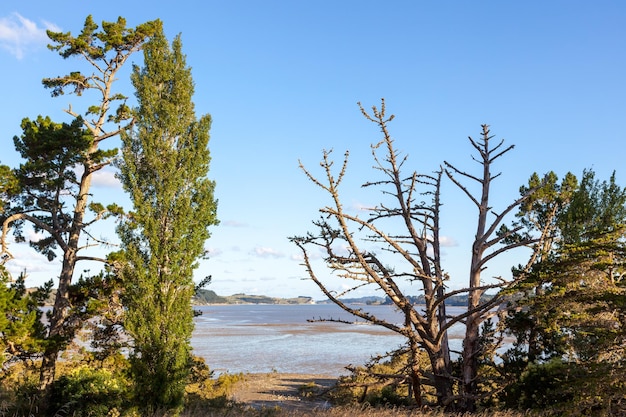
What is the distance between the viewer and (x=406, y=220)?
1244cm

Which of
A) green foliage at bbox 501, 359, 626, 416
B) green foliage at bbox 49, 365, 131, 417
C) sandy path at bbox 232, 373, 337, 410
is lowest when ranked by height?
sandy path at bbox 232, 373, 337, 410

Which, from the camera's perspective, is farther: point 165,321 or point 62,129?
point 62,129

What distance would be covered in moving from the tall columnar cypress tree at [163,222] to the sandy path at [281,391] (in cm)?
791

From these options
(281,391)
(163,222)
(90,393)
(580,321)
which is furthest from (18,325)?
(580,321)

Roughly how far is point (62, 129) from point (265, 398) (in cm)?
1544

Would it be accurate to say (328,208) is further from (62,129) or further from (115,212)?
(62,129)

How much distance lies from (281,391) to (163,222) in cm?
1445

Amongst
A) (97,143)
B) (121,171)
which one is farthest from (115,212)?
(97,143)

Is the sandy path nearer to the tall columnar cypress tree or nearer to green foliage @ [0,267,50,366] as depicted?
the tall columnar cypress tree

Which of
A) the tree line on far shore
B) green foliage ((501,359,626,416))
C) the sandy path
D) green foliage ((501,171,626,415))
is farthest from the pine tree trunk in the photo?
green foliage ((501,359,626,416))

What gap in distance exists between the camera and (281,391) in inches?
1066

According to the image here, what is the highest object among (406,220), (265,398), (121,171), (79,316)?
(121,171)

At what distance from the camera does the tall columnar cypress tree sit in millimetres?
15109

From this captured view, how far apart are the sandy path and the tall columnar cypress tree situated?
791 centimetres
